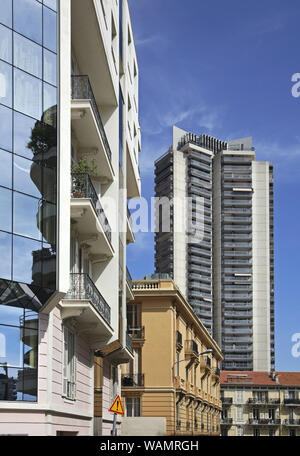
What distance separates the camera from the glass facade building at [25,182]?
1838 cm

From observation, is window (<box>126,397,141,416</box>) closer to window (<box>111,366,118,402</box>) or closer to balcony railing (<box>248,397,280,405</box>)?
window (<box>111,366,118,402</box>)

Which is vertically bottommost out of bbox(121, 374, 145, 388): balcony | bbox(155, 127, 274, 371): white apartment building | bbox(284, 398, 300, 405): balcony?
bbox(284, 398, 300, 405): balcony

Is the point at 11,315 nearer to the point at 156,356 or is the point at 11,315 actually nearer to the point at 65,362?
the point at 65,362

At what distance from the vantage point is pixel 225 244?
520ft

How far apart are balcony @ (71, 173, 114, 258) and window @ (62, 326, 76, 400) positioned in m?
3.79

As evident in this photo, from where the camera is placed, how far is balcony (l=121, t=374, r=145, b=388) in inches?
2066

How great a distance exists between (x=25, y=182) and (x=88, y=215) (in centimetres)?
581

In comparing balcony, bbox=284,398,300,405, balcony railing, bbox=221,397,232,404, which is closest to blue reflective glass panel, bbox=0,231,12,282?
balcony railing, bbox=221,397,232,404

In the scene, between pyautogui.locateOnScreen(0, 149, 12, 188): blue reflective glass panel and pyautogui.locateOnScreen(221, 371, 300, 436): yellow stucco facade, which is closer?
pyautogui.locateOnScreen(0, 149, 12, 188): blue reflective glass panel

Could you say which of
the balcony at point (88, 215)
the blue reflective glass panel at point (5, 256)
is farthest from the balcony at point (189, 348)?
the blue reflective glass panel at point (5, 256)

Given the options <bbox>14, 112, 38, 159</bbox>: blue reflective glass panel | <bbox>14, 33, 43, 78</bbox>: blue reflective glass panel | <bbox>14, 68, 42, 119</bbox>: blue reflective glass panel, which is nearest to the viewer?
<bbox>14, 112, 38, 159</bbox>: blue reflective glass panel

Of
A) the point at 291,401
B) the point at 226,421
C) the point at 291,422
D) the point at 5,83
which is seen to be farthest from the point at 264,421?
the point at 5,83

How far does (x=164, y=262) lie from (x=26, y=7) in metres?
135

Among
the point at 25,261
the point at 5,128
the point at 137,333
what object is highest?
the point at 5,128
